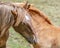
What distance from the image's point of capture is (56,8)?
1016 cm

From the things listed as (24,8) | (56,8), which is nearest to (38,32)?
(24,8)

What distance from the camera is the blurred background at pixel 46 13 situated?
6996 millimetres

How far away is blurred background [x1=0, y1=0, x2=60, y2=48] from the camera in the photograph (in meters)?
7.00

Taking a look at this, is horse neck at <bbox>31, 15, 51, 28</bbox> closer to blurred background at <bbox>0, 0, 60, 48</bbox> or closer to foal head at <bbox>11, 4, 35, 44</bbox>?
foal head at <bbox>11, 4, 35, 44</bbox>

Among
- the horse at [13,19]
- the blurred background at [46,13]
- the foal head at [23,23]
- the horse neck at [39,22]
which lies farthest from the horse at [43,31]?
the blurred background at [46,13]

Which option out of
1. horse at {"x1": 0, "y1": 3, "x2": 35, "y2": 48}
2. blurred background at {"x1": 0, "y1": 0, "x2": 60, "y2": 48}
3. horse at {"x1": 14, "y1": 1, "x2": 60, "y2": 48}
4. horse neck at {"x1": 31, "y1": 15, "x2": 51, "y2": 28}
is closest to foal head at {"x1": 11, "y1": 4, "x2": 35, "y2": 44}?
horse at {"x1": 0, "y1": 3, "x2": 35, "y2": 48}

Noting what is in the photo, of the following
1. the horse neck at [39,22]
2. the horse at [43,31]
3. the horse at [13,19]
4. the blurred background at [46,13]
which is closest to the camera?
the horse at [13,19]

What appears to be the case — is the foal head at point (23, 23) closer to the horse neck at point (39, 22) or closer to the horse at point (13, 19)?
the horse at point (13, 19)

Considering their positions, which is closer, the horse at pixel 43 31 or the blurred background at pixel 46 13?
the horse at pixel 43 31

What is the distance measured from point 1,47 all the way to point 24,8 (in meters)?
0.77

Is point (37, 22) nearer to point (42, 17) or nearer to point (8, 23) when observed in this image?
point (42, 17)

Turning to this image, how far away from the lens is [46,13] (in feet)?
31.2

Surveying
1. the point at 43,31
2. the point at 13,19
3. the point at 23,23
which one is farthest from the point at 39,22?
the point at 13,19

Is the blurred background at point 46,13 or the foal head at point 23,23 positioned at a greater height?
the foal head at point 23,23
